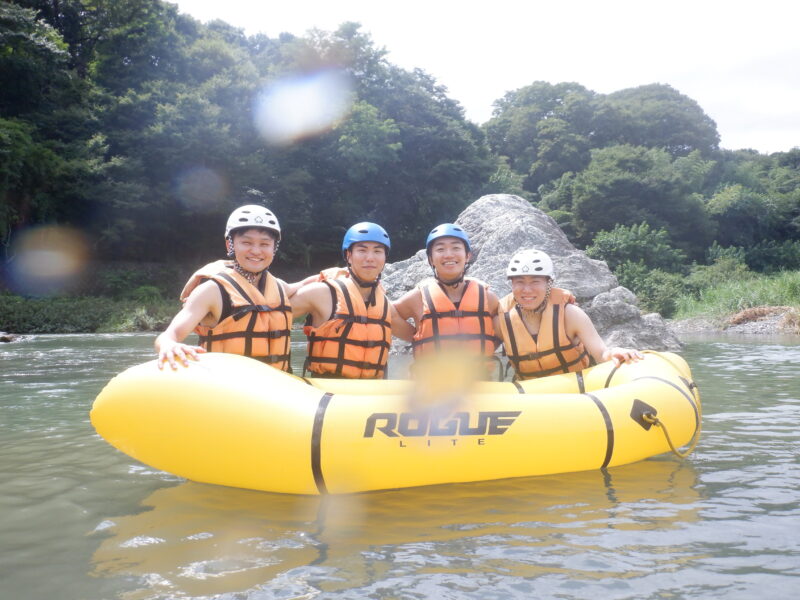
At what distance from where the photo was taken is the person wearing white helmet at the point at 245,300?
12.6ft

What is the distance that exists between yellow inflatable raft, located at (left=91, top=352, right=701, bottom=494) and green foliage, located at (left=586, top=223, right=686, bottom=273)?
21577mm

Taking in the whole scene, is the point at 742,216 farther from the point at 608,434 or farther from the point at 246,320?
the point at 246,320

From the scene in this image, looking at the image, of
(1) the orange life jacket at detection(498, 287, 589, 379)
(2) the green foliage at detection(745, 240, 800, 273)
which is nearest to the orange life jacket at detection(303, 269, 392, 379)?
(1) the orange life jacket at detection(498, 287, 589, 379)

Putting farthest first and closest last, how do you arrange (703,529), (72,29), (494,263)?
(72,29) → (494,263) → (703,529)

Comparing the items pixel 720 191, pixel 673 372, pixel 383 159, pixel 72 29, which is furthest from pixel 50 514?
pixel 720 191

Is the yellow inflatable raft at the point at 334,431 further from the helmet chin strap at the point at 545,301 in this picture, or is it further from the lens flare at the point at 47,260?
the lens flare at the point at 47,260

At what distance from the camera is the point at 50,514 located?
123 inches

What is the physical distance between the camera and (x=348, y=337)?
427cm

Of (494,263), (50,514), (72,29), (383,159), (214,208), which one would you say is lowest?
(50,514)

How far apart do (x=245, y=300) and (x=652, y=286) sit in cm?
1901

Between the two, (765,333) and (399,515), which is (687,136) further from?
(399,515)

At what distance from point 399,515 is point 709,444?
244 cm

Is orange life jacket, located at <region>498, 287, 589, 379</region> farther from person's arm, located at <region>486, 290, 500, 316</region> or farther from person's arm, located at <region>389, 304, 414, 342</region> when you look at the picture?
person's arm, located at <region>389, 304, 414, 342</region>

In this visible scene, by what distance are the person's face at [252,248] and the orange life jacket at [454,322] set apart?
1.15 metres
